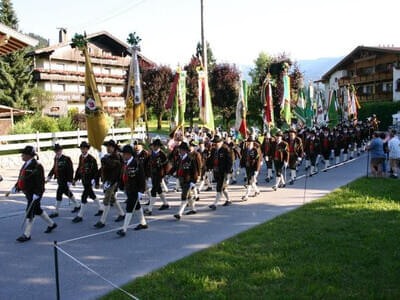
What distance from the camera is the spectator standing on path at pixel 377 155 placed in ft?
51.8

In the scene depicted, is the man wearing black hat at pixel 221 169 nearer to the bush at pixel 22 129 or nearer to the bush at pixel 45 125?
the bush at pixel 22 129

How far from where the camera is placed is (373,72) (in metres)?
53.4

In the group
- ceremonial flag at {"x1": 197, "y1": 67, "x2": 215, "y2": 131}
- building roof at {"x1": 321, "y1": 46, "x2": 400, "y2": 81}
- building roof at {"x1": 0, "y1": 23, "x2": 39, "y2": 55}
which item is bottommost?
ceremonial flag at {"x1": 197, "y1": 67, "x2": 215, "y2": 131}

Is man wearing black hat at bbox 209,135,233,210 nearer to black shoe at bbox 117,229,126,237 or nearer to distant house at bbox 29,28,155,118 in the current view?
black shoe at bbox 117,229,126,237

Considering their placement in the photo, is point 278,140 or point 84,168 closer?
point 84,168

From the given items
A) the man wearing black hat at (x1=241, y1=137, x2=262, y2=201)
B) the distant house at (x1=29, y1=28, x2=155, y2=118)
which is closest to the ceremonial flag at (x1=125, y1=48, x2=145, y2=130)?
the man wearing black hat at (x1=241, y1=137, x2=262, y2=201)

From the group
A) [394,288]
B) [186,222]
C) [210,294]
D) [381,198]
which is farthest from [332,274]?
[381,198]

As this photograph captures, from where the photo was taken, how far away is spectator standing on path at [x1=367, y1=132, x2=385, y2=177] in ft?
51.8

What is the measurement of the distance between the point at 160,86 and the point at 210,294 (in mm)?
37451

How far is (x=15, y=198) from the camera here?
43.5 feet

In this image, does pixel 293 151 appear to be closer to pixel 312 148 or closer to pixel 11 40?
pixel 312 148

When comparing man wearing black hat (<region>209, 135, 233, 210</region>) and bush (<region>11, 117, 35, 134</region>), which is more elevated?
bush (<region>11, 117, 35, 134</region>)

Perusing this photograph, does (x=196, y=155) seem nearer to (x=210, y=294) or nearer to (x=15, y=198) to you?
(x=210, y=294)

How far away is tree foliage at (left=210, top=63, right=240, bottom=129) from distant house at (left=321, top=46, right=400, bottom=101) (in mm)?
16407
